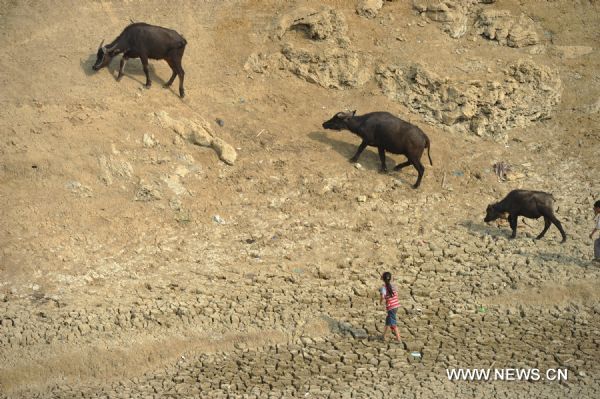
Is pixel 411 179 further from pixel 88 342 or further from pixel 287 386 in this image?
pixel 88 342

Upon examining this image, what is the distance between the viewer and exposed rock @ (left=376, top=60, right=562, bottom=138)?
15945 mm

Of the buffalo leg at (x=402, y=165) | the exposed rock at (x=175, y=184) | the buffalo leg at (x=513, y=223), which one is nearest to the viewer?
the buffalo leg at (x=513, y=223)

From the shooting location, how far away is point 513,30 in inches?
696

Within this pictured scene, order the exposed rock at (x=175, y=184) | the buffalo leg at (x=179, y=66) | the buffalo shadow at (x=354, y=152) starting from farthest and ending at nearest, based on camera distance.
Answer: the buffalo leg at (x=179, y=66), the buffalo shadow at (x=354, y=152), the exposed rock at (x=175, y=184)

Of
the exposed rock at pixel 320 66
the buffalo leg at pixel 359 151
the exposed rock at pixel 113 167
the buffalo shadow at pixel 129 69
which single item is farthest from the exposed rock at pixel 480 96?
the exposed rock at pixel 113 167

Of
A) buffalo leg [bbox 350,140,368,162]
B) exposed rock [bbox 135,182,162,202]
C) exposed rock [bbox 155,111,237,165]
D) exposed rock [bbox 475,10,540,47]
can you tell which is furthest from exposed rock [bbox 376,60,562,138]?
exposed rock [bbox 135,182,162,202]

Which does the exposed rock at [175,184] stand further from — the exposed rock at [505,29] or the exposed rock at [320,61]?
the exposed rock at [505,29]

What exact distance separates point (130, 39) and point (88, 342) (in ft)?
21.8

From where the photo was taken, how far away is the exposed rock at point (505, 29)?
17594 millimetres

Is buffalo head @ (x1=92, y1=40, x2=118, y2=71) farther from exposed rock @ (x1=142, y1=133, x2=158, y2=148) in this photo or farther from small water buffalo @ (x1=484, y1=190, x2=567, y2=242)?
small water buffalo @ (x1=484, y1=190, x2=567, y2=242)

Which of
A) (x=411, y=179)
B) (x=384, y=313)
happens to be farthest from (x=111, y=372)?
(x=411, y=179)

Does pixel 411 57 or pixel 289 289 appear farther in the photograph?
pixel 411 57

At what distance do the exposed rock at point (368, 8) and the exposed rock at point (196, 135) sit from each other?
4995mm
